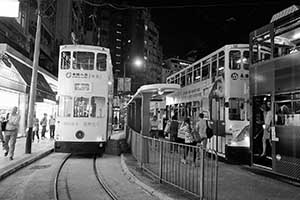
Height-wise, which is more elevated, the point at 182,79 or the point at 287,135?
the point at 182,79

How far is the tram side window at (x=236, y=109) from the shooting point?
35.9 ft

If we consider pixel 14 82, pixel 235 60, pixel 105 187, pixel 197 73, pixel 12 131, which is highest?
pixel 235 60

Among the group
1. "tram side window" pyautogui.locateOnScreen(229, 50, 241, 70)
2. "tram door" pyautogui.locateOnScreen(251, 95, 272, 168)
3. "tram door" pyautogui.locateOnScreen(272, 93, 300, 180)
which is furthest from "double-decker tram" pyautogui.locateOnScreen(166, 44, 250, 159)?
"tram door" pyautogui.locateOnScreen(272, 93, 300, 180)

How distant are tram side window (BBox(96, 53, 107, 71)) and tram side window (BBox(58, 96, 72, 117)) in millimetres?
1838

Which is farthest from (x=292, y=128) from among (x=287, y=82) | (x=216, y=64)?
(x=216, y=64)

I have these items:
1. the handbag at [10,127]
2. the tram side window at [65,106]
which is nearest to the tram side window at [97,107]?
the tram side window at [65,106]

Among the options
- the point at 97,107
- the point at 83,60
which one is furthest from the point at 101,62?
the point at 97,107

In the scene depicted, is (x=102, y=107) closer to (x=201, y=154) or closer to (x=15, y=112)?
(x=15, y=112)

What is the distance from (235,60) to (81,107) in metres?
6.77

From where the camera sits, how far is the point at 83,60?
42.4ft

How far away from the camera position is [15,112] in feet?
36.6

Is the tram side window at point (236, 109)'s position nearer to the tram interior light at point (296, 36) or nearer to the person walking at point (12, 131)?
the tram interior light at point (296, 36)

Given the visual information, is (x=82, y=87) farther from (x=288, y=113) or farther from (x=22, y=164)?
(x=288, y=113)

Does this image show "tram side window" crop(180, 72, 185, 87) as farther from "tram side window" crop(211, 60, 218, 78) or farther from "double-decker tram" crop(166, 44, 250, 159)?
"tram side window" crop(211, 60, 218, 78)
